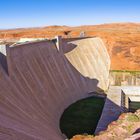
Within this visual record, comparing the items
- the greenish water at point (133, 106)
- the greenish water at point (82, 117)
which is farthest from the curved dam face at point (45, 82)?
the greenish water at point (133, 106)

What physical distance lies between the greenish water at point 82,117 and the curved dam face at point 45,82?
0.88 meters

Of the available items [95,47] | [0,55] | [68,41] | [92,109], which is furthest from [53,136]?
[95,47]

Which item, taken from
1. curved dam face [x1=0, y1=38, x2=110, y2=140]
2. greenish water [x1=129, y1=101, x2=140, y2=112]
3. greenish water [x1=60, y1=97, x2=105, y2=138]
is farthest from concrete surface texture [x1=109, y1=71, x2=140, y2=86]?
greenish water [x1=60, y1=97, x2=105, y2=138]

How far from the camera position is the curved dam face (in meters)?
19.6

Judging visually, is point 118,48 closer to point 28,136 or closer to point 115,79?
point 115,79

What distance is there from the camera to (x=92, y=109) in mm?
33188

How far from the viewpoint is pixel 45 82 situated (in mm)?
29578

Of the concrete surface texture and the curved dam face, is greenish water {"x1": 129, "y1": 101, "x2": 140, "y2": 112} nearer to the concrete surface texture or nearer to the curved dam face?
the concrete surface texture

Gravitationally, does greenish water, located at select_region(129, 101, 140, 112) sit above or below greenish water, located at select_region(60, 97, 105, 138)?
below

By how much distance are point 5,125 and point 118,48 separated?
3259 cm

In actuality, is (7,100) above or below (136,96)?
above

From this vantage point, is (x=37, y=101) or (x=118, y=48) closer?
(x=37, y=101)

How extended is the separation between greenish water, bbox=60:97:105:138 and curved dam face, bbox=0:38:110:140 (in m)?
0.88

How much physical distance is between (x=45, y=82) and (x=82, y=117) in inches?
226
